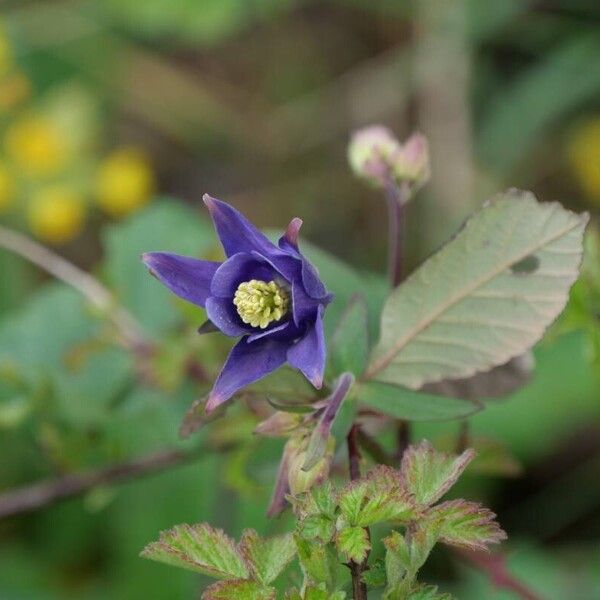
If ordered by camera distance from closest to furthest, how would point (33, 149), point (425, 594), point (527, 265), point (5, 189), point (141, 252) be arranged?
point (425, 594)
point (527, 265)
point (141, 252)
point (5, 189)
point (33, 149)

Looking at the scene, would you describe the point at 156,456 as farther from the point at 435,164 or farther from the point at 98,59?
the point at 98,59

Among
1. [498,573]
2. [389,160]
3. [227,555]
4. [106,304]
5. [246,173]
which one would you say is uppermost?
[246,173]

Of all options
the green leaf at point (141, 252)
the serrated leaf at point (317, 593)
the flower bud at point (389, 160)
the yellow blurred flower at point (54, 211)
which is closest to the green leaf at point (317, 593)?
the serrated leaf at point (317, 593)

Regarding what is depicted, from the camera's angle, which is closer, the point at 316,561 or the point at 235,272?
the point at 316,561

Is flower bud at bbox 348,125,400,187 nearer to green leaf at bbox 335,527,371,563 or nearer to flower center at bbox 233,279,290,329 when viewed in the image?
flower center at bbox 233,279,290,329

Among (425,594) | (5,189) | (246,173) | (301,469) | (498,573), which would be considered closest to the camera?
(425,594)

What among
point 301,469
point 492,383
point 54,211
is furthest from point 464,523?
point 54,211

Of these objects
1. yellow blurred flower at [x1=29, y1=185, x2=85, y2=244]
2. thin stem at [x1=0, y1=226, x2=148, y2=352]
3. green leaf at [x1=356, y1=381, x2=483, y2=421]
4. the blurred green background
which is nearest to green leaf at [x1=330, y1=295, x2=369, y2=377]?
green leaf at [x1=356, y1=381, x2=483, y2=421]

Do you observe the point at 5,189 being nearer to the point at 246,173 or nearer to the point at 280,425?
the point at 246,173
